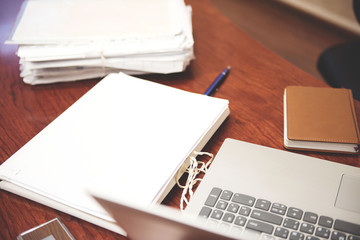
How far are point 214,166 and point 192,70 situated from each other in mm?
320

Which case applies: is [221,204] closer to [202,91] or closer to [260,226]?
[260,226]

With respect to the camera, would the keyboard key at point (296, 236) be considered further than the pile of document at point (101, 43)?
No

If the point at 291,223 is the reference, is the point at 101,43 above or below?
above

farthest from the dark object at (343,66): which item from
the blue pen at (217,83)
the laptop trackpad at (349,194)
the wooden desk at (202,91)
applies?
the laptop trackpad at (349,194)

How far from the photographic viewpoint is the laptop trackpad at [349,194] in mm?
512

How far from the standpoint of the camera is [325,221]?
19.2 inches

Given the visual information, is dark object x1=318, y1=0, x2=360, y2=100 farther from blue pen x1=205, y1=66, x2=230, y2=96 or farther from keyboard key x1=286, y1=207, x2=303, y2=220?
keyboard key x1=286, y1=207, x2=303, y2=220

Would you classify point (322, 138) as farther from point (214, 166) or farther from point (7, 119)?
point (7, 119)

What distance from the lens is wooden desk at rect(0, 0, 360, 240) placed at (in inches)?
22.1

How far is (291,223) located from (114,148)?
292mm

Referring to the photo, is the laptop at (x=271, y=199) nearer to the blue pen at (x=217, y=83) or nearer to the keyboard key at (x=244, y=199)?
the keyboard key at (x=244, y=199)

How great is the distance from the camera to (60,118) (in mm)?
677

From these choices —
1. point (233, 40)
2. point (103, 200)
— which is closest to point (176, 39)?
point (233, 40)

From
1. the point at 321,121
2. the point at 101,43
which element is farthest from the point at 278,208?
the point at 101,43
